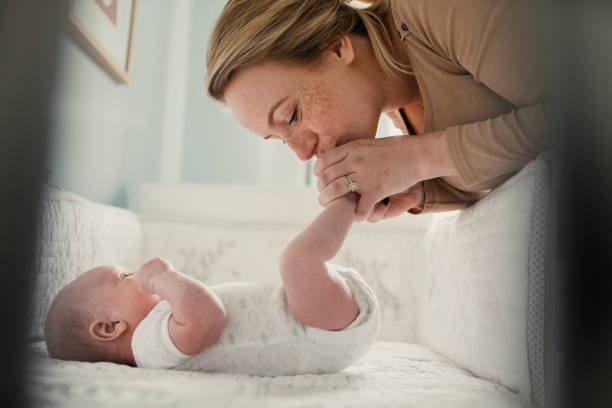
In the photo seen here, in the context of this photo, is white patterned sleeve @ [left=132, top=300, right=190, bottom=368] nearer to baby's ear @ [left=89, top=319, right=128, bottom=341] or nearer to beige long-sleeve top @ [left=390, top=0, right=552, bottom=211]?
baby's ear @ [left=89, top=319, right=128, bottom=341]

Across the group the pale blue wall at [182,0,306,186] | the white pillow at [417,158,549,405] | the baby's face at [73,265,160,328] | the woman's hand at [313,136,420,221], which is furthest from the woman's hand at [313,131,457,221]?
the pale blue wall at [182,0,306,186]

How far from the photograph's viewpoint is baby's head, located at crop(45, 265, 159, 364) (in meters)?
0.73

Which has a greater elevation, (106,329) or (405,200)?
(405,200)

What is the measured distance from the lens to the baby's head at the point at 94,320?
73cm

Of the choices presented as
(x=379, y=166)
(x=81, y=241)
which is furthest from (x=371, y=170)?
(x=81, y=241)

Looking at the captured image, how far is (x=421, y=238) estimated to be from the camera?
141 cm

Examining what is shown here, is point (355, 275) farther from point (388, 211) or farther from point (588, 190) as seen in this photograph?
point (588, 190)

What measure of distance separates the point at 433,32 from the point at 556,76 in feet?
1.45

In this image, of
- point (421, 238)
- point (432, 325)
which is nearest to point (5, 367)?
point (432, 325)

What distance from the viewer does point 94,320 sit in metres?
0.74

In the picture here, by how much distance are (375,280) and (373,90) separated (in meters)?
0.71

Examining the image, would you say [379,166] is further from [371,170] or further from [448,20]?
[448,20]

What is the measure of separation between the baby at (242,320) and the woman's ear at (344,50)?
0.27 metres

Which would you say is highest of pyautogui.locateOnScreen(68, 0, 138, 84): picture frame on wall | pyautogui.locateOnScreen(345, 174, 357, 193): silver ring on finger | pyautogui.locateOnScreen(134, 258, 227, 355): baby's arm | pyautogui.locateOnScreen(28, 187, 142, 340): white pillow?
pyautogui.locateOnScreen(68, 0, 138, 84): picture frame on wall
